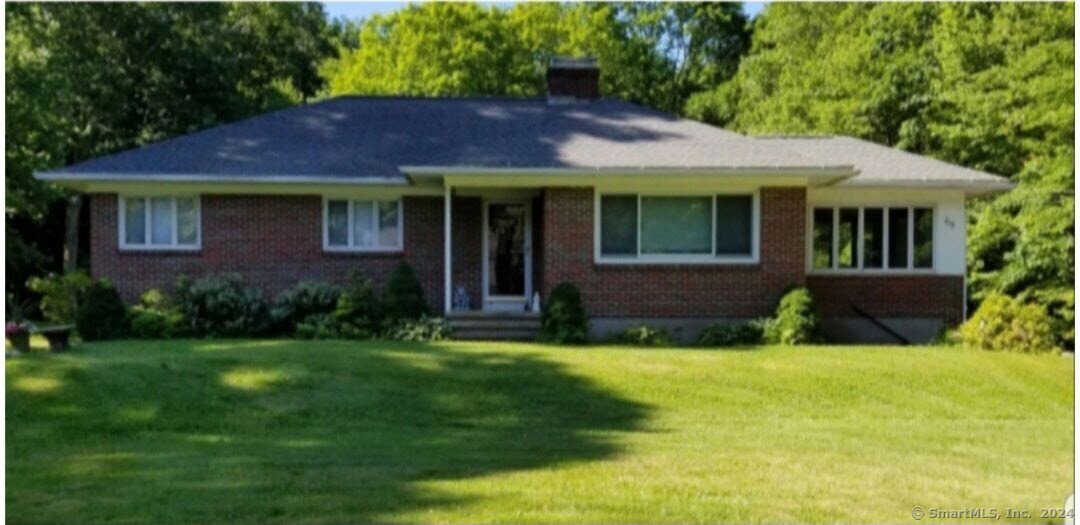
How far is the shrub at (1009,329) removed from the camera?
17.2 metres

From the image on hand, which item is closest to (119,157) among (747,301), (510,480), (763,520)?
(747,301)

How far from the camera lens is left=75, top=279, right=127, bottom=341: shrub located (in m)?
17.9

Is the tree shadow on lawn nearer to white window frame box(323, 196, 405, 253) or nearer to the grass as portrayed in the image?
the grass

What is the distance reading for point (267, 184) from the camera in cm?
1966

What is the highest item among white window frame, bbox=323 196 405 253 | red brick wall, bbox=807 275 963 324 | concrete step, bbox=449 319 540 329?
white window frame, bbox=323 196 405 253

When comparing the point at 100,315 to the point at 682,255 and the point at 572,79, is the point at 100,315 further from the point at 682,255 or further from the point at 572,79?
the point at 572,79

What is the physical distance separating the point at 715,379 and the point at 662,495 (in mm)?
6209

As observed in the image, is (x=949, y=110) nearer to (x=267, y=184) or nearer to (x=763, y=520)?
(x=267, y=184)

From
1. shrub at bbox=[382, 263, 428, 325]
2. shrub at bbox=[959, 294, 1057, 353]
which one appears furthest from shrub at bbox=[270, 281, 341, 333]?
shrub at bbox=[959, 294, 1057, 353]

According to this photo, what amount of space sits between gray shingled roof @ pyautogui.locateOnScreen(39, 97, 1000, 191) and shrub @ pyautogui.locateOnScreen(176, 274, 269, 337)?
1.90m

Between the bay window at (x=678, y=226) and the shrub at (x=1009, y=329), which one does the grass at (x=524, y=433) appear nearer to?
the shrub at (x=1009, y=329)

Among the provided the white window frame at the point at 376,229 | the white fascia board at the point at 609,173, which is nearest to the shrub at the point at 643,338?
the white fascia board at the point at 609,173

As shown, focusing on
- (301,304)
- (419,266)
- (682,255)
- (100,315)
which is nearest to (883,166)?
(682,255)

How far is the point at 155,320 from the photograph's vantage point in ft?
60.5
